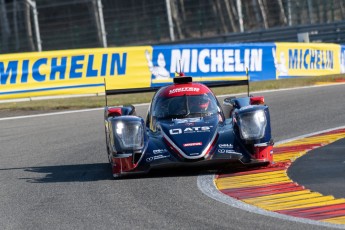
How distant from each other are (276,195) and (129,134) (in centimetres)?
262

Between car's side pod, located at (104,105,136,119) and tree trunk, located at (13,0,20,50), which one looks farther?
tree trunk, located at (13,0,20,50)

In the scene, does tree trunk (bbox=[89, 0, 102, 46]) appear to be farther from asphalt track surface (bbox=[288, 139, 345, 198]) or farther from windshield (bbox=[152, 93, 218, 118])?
asphalt track surface (bbox=[288, 139, 345, 198])

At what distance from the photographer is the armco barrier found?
23.7 meters

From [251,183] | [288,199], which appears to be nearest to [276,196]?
[288,199]

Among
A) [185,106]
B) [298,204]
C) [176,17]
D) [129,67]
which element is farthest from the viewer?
[176,17]

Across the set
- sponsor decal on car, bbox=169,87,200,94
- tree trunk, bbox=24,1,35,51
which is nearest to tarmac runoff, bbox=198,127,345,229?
sponsor decal on car, bbox=169,87,200,94

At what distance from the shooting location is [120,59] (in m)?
24.1

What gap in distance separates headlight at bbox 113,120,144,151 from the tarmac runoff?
953mm

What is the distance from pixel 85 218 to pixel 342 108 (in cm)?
989

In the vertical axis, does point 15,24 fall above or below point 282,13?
above

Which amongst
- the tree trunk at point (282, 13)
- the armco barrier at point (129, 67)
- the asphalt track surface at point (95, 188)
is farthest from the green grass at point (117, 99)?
the tree trunk at point (282, 13)

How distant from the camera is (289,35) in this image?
32.1 meters

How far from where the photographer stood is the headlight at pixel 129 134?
11.4 meters

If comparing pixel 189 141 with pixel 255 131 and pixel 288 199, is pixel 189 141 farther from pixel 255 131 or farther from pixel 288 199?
pixel 288 199
